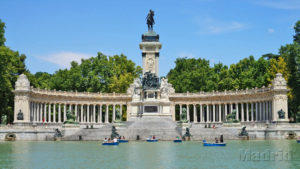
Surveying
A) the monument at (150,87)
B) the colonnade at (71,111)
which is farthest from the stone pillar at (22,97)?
the monument at (150,87)

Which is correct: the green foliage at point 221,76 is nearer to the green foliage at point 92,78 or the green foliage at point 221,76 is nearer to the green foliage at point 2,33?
the green foliage at point 92,78

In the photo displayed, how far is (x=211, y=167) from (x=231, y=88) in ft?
225

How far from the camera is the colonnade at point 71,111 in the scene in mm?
82062

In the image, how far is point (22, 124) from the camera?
71.5m

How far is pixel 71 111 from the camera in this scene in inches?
3472

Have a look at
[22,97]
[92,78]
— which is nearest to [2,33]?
[22,97]

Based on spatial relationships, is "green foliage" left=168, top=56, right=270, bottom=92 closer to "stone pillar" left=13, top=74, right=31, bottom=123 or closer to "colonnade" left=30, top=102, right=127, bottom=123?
"colonnade" left=30, top=102, right=127, bottom=123

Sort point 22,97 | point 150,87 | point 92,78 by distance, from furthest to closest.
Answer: point 92,78
point 150,87
point 22,97

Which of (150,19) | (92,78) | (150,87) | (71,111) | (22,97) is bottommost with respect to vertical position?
(71,111)

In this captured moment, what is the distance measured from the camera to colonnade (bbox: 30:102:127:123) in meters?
82.1

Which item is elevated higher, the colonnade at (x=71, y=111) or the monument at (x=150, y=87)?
the monument at (x=150, y=87)

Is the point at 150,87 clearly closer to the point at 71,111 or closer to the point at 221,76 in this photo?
the point at 71,111

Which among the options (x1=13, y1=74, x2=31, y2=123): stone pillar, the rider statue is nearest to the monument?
the rider statue

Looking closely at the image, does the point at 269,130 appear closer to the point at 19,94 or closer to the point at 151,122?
the point at 151,122
